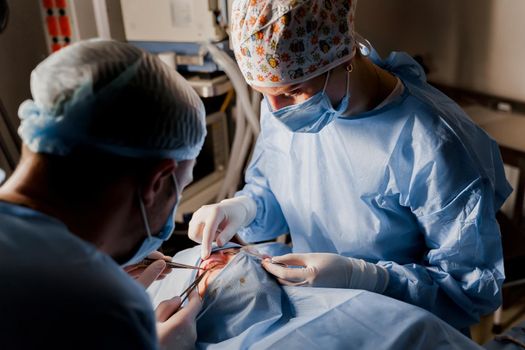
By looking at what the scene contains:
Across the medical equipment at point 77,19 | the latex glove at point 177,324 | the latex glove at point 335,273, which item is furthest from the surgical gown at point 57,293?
the medical equipment at point 77,19

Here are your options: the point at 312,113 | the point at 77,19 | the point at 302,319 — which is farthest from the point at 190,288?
the point at 77,19

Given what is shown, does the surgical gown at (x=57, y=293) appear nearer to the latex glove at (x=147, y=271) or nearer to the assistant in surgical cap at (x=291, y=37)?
the latex glove at (x=147, y=271)

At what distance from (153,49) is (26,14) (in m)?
0.67

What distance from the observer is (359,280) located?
51.3 inches

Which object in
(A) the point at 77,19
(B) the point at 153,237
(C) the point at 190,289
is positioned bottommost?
(C) the point at 190,289

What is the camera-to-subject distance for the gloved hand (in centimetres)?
148

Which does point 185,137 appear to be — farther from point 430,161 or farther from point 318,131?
point 430,161

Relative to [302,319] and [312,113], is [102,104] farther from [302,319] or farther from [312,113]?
[302,319]

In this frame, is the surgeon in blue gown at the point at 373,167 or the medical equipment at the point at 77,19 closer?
the surgeon in blue gown at the point at 373,167

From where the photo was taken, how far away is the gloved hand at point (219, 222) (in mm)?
1476

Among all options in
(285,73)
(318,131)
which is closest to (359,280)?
(318,131)

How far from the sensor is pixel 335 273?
4.22ft

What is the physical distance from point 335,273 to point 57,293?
79 cm

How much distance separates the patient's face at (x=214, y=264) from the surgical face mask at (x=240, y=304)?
0.03 meters
